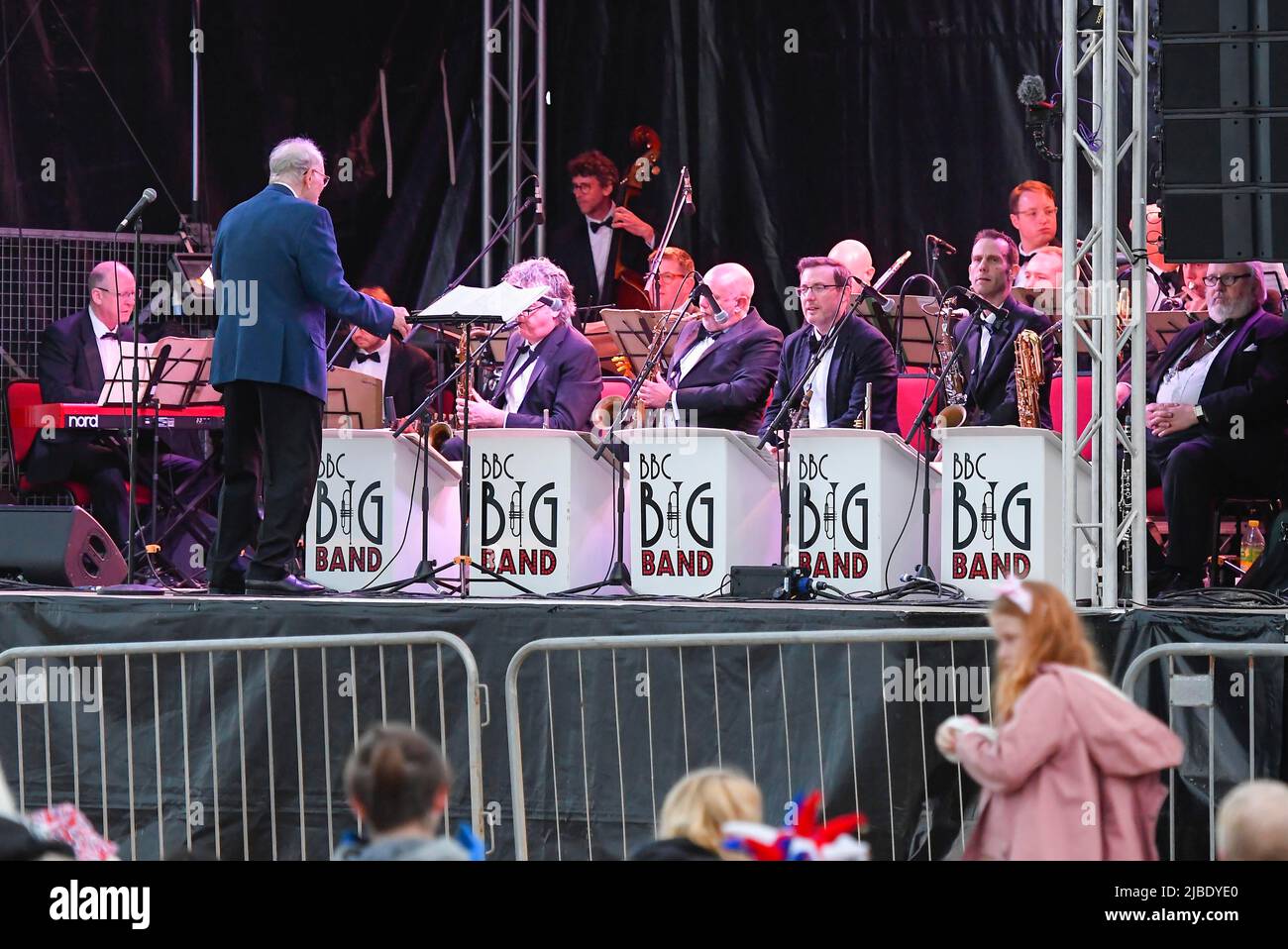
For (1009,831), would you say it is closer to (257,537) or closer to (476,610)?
(476,610)

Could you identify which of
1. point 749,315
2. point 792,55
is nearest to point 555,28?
point 792,55

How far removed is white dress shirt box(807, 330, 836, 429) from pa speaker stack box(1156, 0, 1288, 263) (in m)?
2.42

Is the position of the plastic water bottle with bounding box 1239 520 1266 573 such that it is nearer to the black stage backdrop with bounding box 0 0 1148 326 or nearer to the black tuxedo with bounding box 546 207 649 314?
the black stage backdrop with bounding box 0 0 1148 326

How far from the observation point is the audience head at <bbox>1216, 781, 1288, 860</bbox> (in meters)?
3.65

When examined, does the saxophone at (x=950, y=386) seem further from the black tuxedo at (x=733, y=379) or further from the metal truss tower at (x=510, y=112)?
the metal truss tower at (x=510, y=112)

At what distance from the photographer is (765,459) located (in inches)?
354

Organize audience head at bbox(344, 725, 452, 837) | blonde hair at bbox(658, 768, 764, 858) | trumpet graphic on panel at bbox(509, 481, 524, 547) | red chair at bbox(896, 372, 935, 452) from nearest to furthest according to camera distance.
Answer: audience head at bbox(344, 725, 452, 837)
blonde hair at bbox(658, 768, 764, 858)
trumpet graphic on panel at bbox(509, 481, 524, 547)
red chair at bbox(896, 372, 935, 452)

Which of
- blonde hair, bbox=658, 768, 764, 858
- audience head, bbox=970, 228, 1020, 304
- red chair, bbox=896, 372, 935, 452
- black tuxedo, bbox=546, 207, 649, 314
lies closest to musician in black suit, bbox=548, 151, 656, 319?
black tuxedo, bbox=546, 207, 649, 314

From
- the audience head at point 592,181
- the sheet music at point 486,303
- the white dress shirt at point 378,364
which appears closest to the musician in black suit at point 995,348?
the sheet music at point 486,303

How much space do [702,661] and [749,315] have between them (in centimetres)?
321

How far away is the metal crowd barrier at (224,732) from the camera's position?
7.79 meters

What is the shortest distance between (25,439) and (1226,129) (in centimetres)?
712

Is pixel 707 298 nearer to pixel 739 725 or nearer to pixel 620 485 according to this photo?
pixel 620 485

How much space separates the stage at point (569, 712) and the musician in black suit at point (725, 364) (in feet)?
6.81
